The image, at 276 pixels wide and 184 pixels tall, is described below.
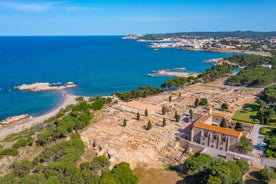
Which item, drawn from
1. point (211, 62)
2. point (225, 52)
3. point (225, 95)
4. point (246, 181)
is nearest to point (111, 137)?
point (246, 181)

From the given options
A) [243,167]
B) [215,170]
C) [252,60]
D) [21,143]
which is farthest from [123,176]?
[252,60]

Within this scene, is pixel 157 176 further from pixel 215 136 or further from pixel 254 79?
pixel 254 79

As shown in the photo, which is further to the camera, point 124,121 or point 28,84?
point 28,84

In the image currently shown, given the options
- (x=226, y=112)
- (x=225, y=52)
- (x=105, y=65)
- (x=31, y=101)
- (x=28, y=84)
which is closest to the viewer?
(x=226, y=112)

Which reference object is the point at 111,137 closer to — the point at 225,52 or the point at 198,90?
the point at 198,90

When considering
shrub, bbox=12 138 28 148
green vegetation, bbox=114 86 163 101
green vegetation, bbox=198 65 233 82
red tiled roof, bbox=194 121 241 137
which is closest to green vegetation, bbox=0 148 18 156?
shrub, bbox=12 138 28 148
